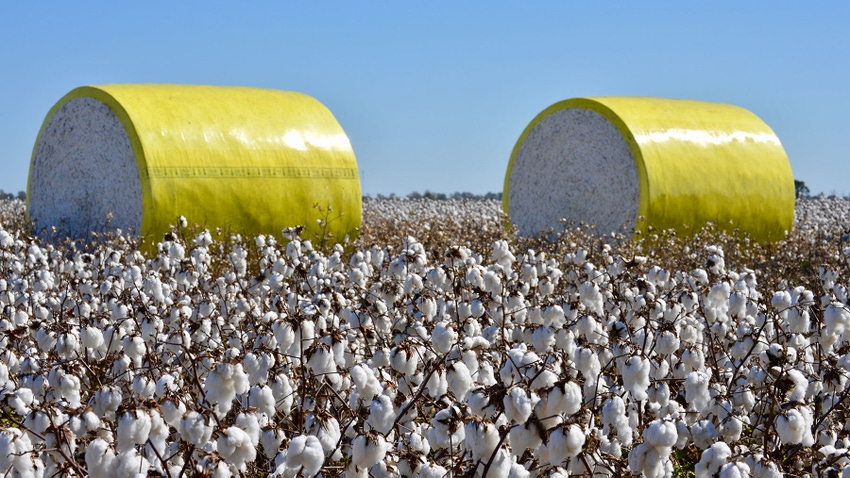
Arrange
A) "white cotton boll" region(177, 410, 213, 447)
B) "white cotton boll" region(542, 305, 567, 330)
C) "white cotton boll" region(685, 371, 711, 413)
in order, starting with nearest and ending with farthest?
"white cotton boll" region(177, 410, 213, 447)
"white cotton boll" region(685, 371, 711, 413)
"white cotton boll" region(542, 305, 567, 330)

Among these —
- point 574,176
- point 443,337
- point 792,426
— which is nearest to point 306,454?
point 443,337

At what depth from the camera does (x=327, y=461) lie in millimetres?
3604

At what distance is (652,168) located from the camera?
49.3ft

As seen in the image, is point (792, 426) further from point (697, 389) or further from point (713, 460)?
point (697, 389)

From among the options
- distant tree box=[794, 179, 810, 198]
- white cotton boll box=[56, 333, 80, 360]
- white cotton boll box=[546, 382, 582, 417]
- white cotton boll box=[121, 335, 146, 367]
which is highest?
white cotton boll box=[546, 382, 582, 417]

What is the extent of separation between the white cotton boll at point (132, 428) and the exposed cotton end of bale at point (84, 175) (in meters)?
9.90

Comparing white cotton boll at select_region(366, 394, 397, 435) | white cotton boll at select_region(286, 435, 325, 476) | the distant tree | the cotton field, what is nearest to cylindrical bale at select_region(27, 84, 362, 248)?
the cotton field

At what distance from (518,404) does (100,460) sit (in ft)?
4.11

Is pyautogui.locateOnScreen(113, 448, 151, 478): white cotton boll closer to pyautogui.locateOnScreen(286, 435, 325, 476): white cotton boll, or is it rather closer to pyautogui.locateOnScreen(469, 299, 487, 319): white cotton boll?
pyautogui.locateOnScreen(286, 435, 325, 476): white cotton boll

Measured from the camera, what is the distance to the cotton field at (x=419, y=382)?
3.38 meters

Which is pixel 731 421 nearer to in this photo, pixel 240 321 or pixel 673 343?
pixel 673 343

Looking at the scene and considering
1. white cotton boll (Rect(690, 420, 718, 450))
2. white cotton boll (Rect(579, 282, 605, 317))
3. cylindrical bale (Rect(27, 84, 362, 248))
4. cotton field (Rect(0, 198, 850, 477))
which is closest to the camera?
cotton field (Rect(0, 198, 850, 477))

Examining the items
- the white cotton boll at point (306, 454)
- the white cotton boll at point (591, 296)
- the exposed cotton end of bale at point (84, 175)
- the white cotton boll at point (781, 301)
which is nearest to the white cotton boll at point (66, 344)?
the white cotton boll at point (306, 454)

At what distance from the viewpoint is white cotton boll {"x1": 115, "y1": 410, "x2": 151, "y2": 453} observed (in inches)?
125
